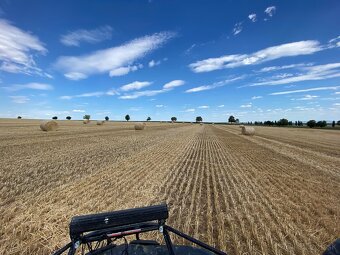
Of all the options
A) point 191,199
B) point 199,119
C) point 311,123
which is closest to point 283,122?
point 311,123

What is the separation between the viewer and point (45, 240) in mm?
4496

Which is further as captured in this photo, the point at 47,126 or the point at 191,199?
the point at 47,126

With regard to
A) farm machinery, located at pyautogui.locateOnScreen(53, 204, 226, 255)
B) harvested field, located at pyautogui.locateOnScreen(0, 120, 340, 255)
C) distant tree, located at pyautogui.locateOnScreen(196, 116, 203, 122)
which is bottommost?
harvested field, located at pyautogui.locateOnScreen(0, 120, 340, 255)

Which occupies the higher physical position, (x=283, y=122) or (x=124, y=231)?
(x=283, y=122)

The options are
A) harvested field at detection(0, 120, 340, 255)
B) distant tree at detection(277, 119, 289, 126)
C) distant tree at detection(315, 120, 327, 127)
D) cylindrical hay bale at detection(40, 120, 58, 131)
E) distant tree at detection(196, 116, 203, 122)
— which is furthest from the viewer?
distant tree at detection(196, 116, 203, 122)

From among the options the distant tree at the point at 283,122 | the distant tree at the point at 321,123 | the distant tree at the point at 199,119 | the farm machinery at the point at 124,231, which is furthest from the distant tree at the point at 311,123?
the distant tree at the point at 199,119

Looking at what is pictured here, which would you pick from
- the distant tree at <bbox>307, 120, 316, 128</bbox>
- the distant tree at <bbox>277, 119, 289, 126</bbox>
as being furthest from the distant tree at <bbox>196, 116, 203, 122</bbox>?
the distant tree at <bbox>307, 120, 316, 128</bbox>

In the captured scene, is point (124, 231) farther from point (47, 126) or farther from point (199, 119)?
point (199, 119)

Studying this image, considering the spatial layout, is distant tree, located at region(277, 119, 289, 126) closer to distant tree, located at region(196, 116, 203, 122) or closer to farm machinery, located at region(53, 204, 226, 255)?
distant tree, located at region(196, 116, 203, 122)

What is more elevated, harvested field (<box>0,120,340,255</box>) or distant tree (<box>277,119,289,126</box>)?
distant tree (<box>277,119,289,126</box>)

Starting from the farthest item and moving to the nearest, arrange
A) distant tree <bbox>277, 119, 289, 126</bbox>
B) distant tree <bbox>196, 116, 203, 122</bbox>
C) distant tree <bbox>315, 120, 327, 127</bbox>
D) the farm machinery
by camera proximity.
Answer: distant tree <bbox>196, 116, 203, 122</bbox> → distant tree <bbox>277, 119, 289, 126</bbox> → distant tree <bbox>315, 120, 327, 127</bbox> → the farm machinery

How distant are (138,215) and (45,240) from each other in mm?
3480

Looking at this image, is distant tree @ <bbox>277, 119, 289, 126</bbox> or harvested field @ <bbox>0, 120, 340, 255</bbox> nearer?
harvested field @ <bbox>0, 120, 340, 255</bbox>

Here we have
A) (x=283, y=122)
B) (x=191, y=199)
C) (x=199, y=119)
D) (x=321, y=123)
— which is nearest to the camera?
(x=191, y=199)
